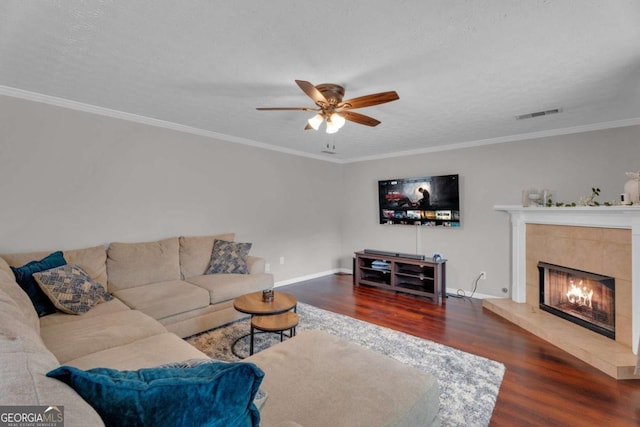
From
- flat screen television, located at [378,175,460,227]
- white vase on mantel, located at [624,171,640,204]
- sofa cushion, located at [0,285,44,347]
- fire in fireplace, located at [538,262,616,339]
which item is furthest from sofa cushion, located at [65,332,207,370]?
flat screen television, located at [378,175,460,227]

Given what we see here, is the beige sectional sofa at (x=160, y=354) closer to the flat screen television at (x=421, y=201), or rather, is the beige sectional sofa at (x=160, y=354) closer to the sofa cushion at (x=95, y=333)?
the sofa cushion at (x=95, y=333)

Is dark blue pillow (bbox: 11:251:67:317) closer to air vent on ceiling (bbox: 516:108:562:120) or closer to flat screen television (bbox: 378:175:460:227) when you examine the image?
flat screen television (bbox: 378:175:460:227)

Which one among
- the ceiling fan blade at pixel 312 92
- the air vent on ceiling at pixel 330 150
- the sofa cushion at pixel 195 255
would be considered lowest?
the sofa cushion at pixel 195 255

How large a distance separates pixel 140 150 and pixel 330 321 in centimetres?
307

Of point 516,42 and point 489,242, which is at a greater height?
point 516,42

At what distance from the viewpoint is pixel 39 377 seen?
0.68 m

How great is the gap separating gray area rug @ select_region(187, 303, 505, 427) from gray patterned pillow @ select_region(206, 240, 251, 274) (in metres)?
0.69

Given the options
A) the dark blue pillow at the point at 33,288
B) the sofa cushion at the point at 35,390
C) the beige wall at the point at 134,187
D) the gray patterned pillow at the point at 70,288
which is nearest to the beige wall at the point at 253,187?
the beige wall at the point at 134,187

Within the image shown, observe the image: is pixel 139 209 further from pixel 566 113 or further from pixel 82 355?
pixel 566 113

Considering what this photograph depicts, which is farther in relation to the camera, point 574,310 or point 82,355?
point 574,310

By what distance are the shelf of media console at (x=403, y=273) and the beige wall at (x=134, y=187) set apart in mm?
1112

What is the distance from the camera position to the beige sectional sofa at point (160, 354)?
2.43 feet

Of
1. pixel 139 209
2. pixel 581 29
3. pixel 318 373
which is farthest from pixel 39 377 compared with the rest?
pixel 139 209

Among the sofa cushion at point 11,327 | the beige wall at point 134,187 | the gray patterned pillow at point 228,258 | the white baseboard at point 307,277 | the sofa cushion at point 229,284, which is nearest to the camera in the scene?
the sofa cushion at point 11,327
